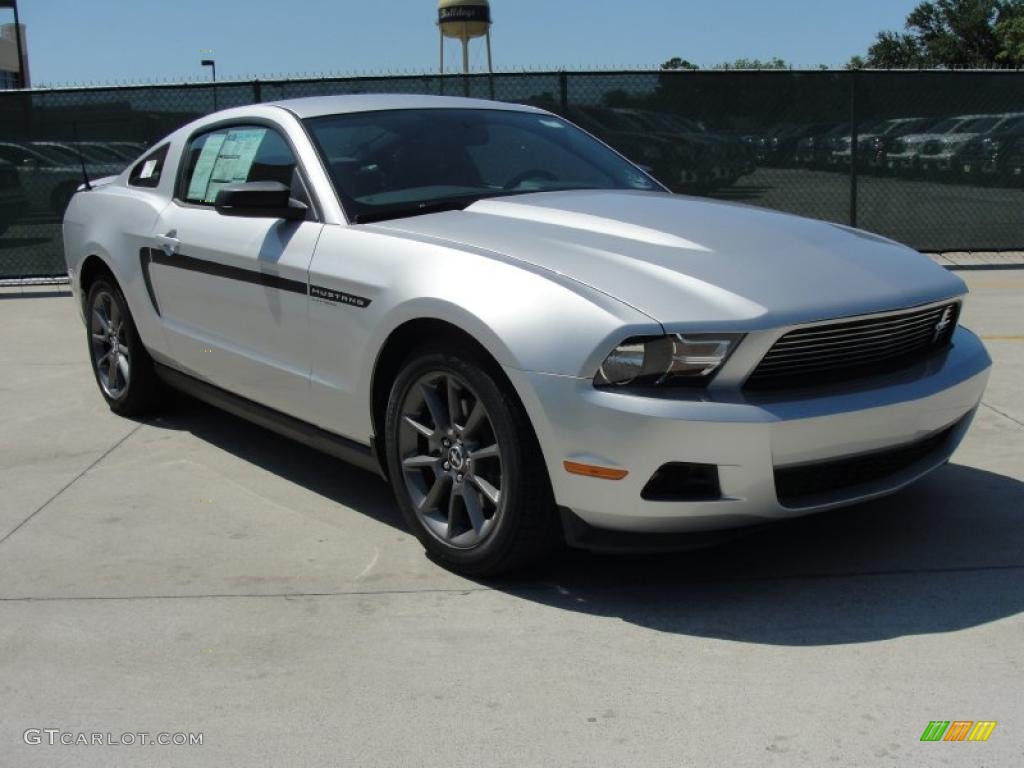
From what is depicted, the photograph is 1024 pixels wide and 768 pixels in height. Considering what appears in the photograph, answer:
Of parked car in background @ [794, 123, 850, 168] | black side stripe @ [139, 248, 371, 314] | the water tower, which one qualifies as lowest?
black side stripe @ [139, 248, 371, 314]

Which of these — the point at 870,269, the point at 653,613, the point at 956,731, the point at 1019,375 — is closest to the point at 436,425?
the point at 653,613

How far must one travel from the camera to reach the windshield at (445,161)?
457 centimetres

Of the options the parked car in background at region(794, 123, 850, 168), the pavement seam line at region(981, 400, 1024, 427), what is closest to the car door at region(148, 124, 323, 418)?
the pavement seam line at region(981, 400, 1024, 427)

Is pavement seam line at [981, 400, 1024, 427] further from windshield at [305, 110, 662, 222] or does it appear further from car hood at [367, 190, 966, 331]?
windshield at [305, 110, 662, 222]

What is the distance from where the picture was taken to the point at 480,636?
352 cm

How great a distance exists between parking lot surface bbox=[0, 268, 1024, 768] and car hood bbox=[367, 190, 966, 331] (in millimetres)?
906

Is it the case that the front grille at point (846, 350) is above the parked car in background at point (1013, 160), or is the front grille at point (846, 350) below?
below

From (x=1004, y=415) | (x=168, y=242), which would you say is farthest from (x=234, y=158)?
(x=1004, y=415)

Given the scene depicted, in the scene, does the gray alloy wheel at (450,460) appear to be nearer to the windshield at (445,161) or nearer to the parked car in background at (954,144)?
the windshield at (445,161)

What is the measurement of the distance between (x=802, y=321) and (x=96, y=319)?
423 cm

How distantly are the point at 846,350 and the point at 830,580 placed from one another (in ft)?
2.49

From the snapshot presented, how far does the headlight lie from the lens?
3.38 m

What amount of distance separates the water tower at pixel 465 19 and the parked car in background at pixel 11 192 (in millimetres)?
26054

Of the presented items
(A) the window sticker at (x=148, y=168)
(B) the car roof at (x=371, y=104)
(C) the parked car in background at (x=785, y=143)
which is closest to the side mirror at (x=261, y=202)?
(B) the car roof at (x=371, y=104)
